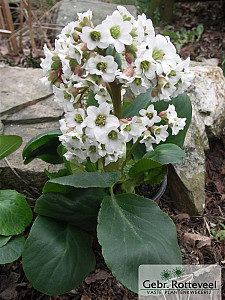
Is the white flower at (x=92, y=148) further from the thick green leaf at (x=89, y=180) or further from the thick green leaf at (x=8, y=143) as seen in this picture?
the thick green leaf at (x=8, y=143)

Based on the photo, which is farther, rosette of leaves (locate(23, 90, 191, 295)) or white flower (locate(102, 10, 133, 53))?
rosette of leaves (locate(23, 90, 191, 295))

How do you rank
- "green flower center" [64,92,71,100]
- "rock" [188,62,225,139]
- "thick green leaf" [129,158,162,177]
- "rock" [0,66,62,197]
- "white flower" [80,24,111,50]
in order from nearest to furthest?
"white flower" [80,24,111,50] → "green flower center" [64,92,71,100] → "thick green leaf" [129,158,162,177] → "rock" [0,66,62,197] → "rock" [188,62,225,139]

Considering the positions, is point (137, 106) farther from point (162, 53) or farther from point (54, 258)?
point (54, 258)

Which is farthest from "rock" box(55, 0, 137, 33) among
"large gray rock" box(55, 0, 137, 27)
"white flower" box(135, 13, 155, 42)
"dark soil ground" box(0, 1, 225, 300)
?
"white flower" box(135, 13, 155, 42)

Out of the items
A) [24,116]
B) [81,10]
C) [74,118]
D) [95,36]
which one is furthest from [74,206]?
[81,10]

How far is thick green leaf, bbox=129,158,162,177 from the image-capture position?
1.31 metres

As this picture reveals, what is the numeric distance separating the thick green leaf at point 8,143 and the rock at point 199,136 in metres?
0.83

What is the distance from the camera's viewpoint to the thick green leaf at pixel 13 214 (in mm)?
1388

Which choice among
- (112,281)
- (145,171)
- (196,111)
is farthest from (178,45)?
(112,281)

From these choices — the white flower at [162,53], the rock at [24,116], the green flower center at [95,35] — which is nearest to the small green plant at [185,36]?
the rock at [24,116]

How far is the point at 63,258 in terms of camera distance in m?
1.25

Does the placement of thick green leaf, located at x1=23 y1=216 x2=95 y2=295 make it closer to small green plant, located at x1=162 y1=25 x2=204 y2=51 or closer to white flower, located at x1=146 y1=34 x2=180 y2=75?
white flower, located at x1=146 y1=34 x2=180 y2=75

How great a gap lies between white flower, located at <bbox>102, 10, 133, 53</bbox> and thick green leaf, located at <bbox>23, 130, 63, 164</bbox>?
1.81 ft

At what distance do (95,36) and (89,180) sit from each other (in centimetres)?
47
